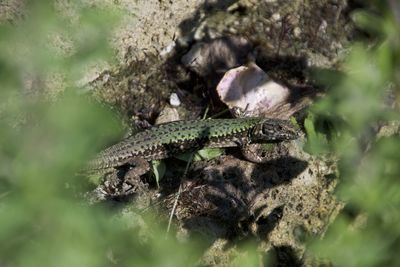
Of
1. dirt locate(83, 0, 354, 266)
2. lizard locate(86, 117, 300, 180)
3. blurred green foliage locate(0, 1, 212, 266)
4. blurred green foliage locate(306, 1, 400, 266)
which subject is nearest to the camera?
blurred green foliage locate(0, 1, 212, 266)

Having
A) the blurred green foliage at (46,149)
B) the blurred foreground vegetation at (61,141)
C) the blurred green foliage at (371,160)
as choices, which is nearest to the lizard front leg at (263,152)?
the blurred green foliage at (371,160)

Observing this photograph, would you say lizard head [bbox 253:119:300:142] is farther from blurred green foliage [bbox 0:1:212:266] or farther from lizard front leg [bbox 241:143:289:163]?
blurred green foliage [bbox 0:1:212:266]

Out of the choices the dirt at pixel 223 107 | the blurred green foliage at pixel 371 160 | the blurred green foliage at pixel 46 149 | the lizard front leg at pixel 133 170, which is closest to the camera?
the blurred green foliage at pixel 46 149

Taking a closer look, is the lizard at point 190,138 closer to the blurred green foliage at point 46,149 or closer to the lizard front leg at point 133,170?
the lizard front leg at point 133,170

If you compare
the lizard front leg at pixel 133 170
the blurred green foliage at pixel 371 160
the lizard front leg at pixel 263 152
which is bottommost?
the lizard front leg at pixel 263 152

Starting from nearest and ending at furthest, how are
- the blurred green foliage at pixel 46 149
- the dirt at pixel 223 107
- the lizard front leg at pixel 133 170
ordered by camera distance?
1. the blurred green foliage at pixel 46 149
2. the dirt at pixel 223 107
3. the lizard front leg at pixel 133 170

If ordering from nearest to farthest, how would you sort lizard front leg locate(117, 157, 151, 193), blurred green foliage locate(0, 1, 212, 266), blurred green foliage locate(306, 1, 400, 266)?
blurred green foliage locate(0, 1, 212, 266), blurred green foliage locate(306, 1, 400, 266), lizard front leg locate(117, 157, 151, 193)

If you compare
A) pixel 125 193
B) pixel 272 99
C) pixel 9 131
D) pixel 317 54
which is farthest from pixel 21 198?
pixel 317 54

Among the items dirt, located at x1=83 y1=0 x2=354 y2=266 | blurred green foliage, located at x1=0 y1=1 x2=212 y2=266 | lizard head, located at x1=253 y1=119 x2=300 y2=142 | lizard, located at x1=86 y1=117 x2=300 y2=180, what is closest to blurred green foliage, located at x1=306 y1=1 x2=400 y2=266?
blurred green foliage, located at x1=0 y1=1 x2=212 y2=266
